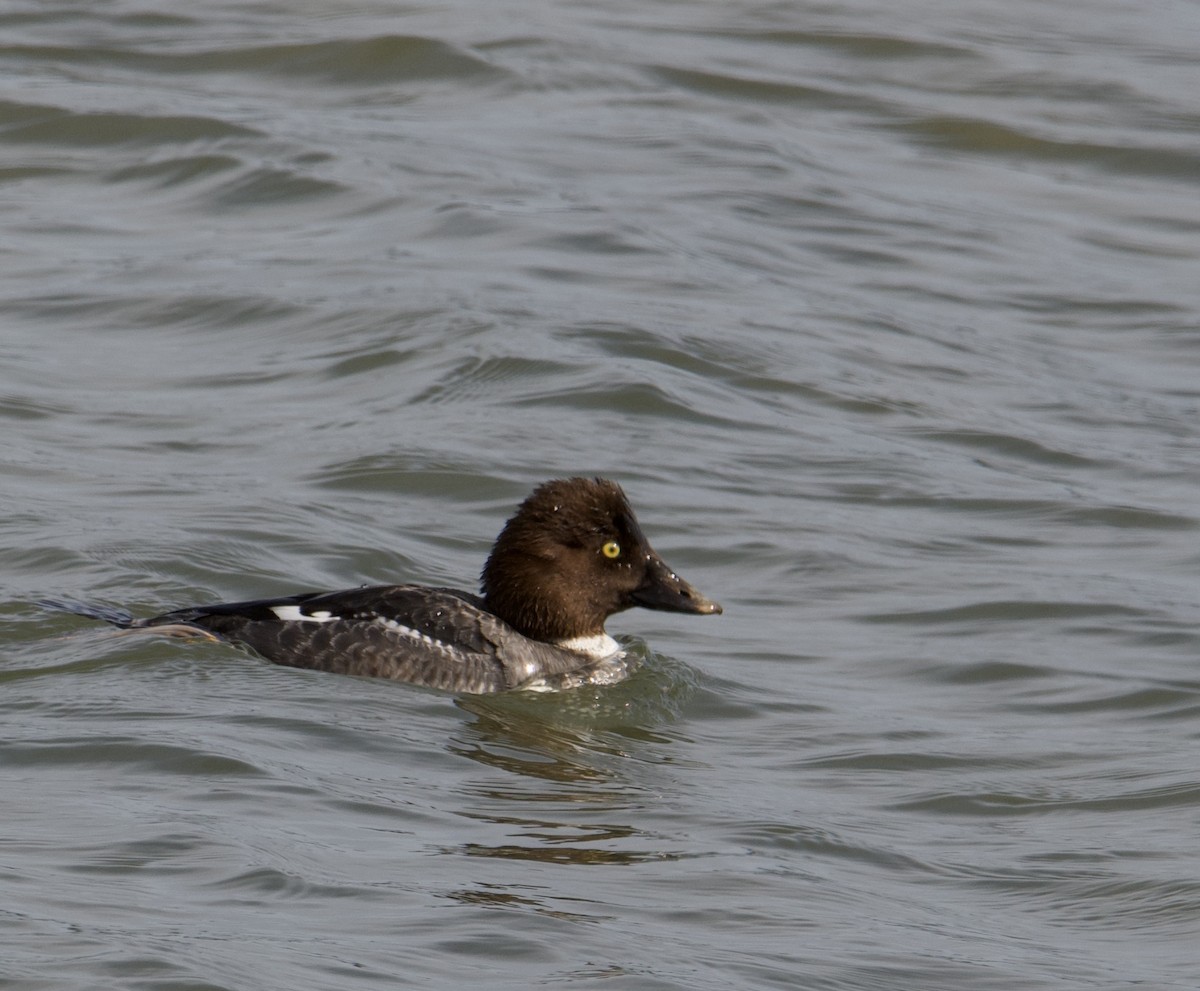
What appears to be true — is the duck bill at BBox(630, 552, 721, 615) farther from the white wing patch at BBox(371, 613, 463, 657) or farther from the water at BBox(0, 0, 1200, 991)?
the white wing patch at BBox(371, 613, 463, 657)

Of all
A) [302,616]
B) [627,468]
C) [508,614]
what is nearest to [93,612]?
[302,616]

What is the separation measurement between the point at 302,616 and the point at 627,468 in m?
3.79

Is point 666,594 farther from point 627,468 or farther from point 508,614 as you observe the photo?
point 627,468

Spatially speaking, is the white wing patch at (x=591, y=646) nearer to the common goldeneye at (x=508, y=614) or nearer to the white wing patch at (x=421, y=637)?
the common goldeneye at (x=508, y=614)

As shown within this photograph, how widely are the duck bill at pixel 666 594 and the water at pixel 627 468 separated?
1.09 ft

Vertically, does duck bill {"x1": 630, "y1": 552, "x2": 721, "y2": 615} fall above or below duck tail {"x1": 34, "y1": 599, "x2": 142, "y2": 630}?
above

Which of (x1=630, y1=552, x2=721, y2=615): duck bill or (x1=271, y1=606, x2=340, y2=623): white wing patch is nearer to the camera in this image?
(x1=271, y1=606, x2=340, y2=623): white wing patch

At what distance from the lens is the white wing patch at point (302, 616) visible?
31.2 feet

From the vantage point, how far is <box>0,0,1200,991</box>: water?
7059 mm

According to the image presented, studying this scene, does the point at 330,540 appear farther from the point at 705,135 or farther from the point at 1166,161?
the point at 1166,161

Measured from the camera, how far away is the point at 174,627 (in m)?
9.57

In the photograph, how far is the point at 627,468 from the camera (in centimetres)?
1301

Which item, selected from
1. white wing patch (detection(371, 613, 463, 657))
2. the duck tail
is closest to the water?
the duck tail

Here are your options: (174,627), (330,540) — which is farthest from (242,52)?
(174,627)
